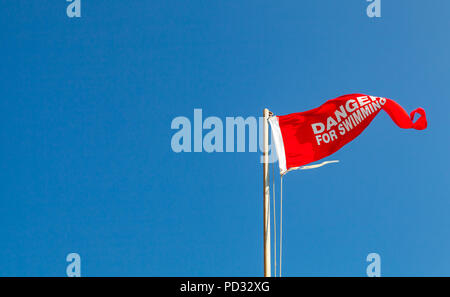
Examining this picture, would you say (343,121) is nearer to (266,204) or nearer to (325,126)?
(325,126)

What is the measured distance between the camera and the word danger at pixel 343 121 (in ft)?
41.1

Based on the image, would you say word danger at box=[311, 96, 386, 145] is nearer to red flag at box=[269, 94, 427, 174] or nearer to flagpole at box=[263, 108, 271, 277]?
red flag at box=[269, 94, 427, 174]

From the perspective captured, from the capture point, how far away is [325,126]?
497 inches

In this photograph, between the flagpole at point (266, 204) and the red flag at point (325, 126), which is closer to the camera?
the flagpole at point (266, 204)

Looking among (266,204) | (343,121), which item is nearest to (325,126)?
(343,121)

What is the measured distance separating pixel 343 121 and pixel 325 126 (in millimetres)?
540

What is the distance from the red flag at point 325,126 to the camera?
1247 centimetres

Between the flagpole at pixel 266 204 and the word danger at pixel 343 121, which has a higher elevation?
the word danger at pixel 343 121

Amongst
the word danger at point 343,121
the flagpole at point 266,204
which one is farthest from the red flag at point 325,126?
the flagpole at point 266,204

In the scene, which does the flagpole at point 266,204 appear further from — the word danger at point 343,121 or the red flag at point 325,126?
the word danger at point 343,121

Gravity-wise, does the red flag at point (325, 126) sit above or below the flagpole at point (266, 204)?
above
